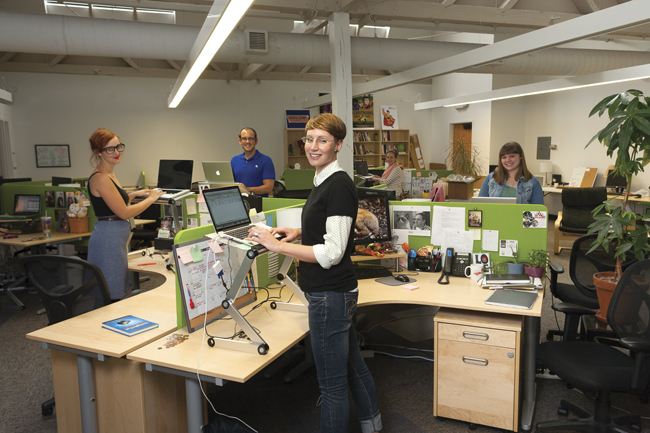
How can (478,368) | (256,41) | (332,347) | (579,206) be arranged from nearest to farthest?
(332,347), (478,368), (256,41), (579,206)

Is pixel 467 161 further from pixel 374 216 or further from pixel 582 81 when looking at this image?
pixel 374 216

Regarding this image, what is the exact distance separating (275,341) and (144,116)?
8713 millimetres

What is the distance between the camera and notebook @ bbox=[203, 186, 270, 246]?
210cm

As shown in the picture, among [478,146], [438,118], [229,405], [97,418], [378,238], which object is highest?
[438,118]

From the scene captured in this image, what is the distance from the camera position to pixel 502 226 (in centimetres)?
306

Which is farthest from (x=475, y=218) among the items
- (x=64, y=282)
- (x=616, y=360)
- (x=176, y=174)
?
(x=176, y=174)

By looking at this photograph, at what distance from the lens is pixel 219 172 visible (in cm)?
437

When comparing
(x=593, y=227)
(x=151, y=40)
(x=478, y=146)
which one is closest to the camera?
(x=593, y=227)

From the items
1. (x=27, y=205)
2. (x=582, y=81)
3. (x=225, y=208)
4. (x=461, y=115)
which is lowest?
(x=27, y=205)

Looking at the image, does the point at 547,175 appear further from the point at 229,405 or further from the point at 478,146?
the point at 229,405

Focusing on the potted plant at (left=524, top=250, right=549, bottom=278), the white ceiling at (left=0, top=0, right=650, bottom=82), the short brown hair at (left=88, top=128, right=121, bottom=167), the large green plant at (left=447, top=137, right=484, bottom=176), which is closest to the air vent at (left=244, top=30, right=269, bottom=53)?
the white ceiling at (left=0, top=0, right=650, bottom=82)

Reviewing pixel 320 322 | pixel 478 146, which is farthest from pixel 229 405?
pixel 478 146

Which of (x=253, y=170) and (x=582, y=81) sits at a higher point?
(x=582, y=81)

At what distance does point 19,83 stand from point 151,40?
5.16 metres
